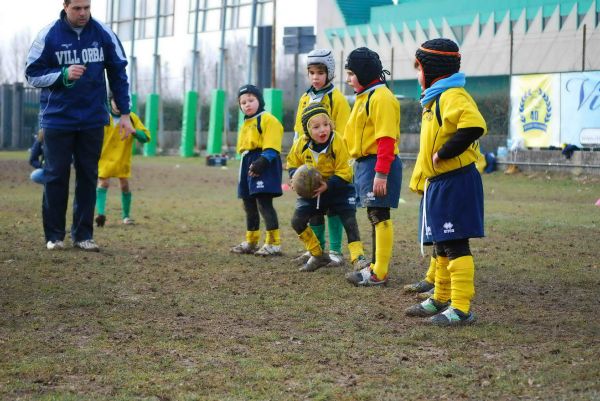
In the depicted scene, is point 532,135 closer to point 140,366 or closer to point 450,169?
point 450,169

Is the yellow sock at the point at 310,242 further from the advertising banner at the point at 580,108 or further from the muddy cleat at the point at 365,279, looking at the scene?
the advertising banner at the point at 580,108

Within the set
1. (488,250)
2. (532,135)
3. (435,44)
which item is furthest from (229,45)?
(435,44)

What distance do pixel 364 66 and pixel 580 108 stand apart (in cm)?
1521

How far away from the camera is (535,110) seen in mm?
22781

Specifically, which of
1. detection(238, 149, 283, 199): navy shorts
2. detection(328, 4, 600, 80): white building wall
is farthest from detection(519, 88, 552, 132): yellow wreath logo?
detection(238, 149, 283, 199): navy shorts

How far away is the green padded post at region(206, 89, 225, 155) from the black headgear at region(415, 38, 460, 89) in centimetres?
3066

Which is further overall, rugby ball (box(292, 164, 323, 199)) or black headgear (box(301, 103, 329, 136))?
black headgear (box(301, 103, 329, 136))

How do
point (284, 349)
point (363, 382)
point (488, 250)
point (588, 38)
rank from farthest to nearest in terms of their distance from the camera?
point (588, 38)
point (488, 250)
point (284, 349)
point (363, 382)

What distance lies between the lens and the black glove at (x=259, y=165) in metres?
8.97

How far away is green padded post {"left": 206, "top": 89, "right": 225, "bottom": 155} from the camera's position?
37094 mm

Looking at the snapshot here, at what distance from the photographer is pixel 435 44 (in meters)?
6.15

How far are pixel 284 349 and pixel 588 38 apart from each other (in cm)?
1863

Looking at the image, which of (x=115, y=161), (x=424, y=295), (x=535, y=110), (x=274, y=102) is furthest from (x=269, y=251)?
(x=274, y=102)

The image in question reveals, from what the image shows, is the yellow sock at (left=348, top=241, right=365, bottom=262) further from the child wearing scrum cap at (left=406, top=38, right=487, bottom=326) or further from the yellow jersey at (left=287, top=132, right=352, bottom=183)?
the child wearing scrum cap at (left=406, top=38, right=487, bottom=326)
